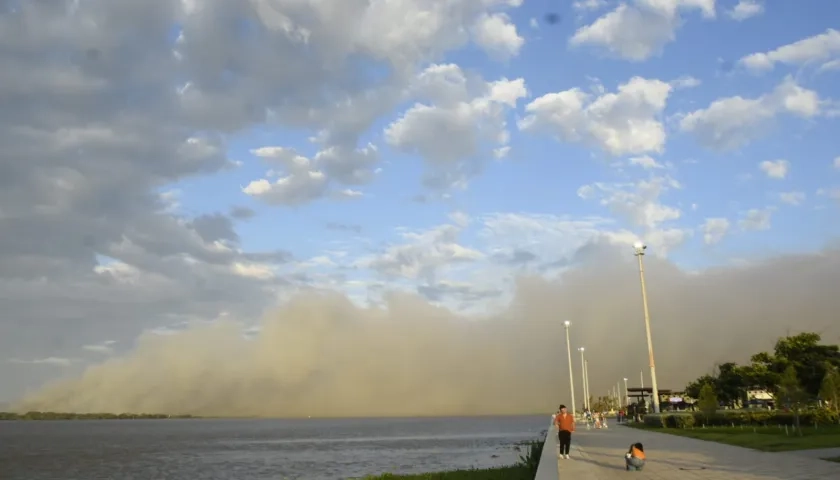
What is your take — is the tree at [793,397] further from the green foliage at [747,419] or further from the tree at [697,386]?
the tree at [697,386]

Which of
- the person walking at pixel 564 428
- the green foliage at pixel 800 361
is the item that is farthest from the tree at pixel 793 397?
the green foliage at pixel 800 361

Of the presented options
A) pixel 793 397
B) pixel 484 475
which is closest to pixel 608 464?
pixel 484 475

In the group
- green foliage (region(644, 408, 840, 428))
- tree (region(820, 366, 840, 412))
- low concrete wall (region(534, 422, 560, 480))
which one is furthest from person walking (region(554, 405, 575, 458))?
tree (region(820, 366, 840, 412))

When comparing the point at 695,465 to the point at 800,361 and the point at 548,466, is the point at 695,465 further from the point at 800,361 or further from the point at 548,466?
the point at 800,361

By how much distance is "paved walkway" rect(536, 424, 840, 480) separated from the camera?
14.8m

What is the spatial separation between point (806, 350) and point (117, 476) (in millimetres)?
54021

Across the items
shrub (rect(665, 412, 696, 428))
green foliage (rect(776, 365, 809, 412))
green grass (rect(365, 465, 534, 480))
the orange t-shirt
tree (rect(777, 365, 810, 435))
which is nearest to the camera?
the orange t-shirt

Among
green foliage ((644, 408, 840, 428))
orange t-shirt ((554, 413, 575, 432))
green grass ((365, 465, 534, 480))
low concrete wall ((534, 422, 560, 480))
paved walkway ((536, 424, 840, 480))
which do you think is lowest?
green grass ((365, 465, 534, 480))

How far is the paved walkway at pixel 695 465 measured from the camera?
14.8 metres

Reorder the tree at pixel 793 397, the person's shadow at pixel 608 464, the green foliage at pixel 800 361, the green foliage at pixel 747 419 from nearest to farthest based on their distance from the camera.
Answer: the person's shadow at pixel 608 464 < the tree at pixel 793 397 < the green foliage at pixel 747 419 < the green foliage at pixel 800 361

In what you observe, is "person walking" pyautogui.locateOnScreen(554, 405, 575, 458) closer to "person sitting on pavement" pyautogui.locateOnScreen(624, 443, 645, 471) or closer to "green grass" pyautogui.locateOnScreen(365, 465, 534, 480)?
"green grass" pyautogui.locateOnScreen(365, 465, 534, 480)

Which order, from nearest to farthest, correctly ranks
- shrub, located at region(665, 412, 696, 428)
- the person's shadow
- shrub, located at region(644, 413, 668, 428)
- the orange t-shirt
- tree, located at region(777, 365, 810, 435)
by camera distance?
1. the person's shadow
2. the orange t-shirt
3. tree, located at region(777, 365, 810, 435)
4. shrub, located at region(665, 412, 696, 428)
5. shrub, located at region(644, 413, 668, 428)

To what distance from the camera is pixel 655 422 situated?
4403cm

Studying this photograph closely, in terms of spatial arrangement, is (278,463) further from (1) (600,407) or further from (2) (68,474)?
(1) (600,407)
